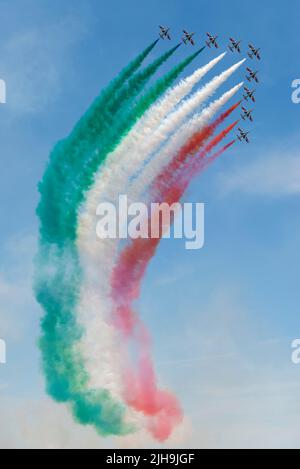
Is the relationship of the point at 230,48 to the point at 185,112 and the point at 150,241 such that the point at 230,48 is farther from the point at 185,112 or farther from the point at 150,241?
the point at 150,241

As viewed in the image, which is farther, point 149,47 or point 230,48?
point 230,48

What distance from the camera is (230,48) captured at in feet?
308

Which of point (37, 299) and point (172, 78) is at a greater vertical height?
point (172, 78)

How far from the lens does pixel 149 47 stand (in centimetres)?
8162
